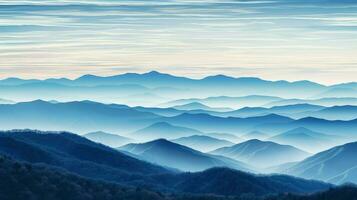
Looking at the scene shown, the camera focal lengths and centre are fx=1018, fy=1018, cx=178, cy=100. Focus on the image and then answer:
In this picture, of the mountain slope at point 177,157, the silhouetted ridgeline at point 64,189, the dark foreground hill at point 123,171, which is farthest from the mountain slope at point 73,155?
the mountain slope at point 177,157

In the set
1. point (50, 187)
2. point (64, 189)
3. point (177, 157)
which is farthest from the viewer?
point (177, 157)

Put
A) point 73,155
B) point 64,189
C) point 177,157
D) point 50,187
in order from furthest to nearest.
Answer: point 177,157, point 73,155, point 64,189, point 50,187

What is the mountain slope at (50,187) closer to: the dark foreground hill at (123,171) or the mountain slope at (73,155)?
the dark foreground hill at (123,171)

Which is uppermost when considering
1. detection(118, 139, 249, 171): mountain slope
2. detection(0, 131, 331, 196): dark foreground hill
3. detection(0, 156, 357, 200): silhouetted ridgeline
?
detection(118, 139, 249, 171): mountain slope

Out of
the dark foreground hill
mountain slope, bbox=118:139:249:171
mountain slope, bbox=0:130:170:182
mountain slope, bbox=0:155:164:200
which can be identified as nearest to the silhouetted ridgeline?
mountain slope, bbox=0:155:164:200

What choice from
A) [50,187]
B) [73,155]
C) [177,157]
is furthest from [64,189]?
[177,157]

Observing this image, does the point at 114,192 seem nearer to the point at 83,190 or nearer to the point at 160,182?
the point at 83,190

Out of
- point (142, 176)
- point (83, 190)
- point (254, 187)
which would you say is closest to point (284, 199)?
point (83, 190)

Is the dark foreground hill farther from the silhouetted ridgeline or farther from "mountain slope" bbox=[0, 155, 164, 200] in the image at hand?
"mountain slope" bbox=[0, 155, 164, 200]

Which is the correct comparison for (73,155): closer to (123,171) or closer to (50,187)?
(123,171)
